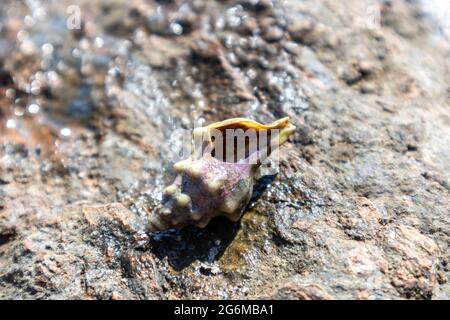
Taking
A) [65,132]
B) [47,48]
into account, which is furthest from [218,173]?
[47,48]

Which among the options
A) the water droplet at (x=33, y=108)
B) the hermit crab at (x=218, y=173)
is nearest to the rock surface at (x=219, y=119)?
the water droplet at (x=33, y=108)

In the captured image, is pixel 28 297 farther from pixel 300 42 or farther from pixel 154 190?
pixel 300 42

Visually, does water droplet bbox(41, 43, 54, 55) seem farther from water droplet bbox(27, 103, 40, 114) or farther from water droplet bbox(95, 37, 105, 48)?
water droplet bbox(27, 103, 40, 114)

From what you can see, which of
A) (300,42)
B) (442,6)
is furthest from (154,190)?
(442,6)

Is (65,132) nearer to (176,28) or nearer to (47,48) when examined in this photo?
(47,48)

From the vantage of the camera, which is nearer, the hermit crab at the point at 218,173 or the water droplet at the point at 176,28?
the hermit crab at the point at 218,173

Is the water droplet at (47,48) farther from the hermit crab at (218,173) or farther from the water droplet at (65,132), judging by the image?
the hermit crab at (218,173)

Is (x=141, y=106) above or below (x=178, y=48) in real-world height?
below
